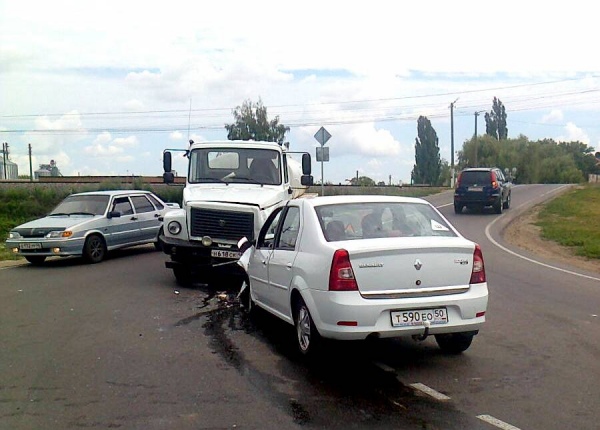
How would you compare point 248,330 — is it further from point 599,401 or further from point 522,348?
point 599,401

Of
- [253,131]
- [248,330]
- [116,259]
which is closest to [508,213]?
Answer: [116,259]

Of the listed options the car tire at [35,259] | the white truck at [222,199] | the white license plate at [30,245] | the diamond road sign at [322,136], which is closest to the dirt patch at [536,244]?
the white truck at [222,199]

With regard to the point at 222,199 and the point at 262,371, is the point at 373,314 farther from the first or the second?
the point at 222,199

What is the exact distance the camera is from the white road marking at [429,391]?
5.87 metres

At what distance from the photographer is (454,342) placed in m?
7.30

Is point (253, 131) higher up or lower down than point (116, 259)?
higher up

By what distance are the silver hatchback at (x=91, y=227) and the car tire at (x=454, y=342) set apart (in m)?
9.83

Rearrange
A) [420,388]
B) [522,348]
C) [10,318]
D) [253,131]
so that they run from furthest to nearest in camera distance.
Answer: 1. [253,131]
2. [10,318]
3. [522,348]
4. [420,388]

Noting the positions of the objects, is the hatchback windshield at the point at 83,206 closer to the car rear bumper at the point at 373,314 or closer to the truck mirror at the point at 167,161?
the truck mirror at the point at 167,161

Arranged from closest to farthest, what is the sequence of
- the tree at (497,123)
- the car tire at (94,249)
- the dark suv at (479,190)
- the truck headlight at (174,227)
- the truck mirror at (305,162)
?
1. the truck headlight at (174,227)
2. the truck mirror at (305,162)
3. the car tire at (94,249)
4. the dark suv at (479,190)
5. the tree at (497,123)

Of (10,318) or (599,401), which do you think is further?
(10,318)

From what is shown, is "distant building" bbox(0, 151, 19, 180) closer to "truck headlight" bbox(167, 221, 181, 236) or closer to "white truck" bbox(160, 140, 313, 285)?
"white truck" bbox(160, 140, 313, 285)

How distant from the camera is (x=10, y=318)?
9.73m

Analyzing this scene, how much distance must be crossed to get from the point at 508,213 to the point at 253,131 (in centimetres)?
4349
